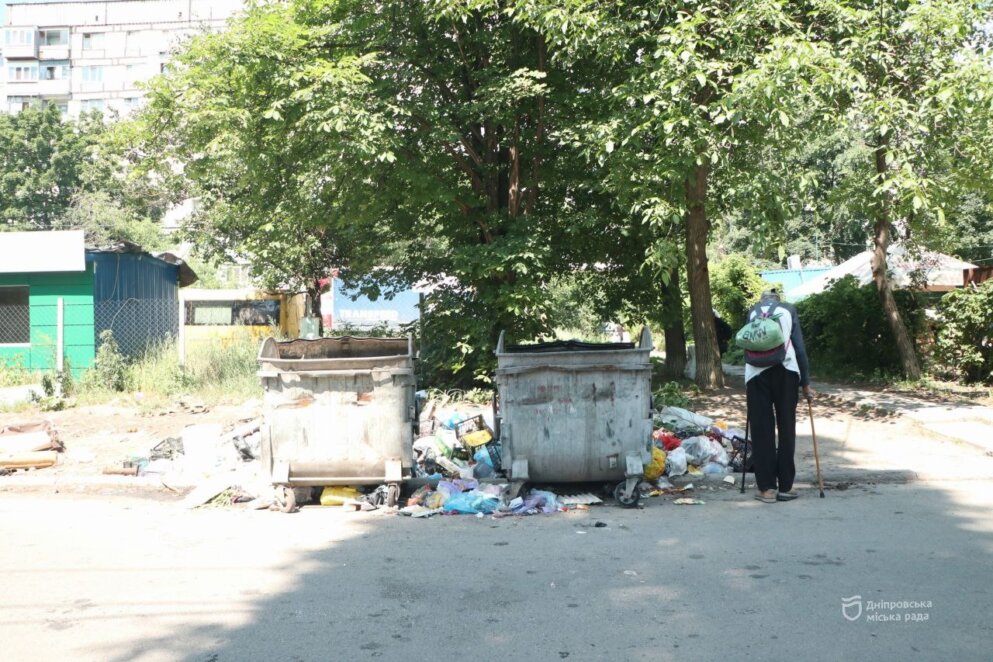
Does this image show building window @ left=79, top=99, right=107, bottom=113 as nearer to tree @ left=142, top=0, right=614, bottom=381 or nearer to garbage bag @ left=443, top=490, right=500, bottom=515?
tree @ left=142, top=0, right=614, bottom=381

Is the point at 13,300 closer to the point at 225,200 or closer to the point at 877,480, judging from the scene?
the point at 225,200

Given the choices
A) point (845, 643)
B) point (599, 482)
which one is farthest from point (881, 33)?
point (845, 643)

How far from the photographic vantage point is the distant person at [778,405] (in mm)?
Answer: 7758

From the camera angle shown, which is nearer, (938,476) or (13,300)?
(938,476)

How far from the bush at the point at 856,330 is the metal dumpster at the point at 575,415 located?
408 inches

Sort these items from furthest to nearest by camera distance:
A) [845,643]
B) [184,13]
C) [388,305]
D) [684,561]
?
[184,13] → [388,305] → [684,561] → [845,643]

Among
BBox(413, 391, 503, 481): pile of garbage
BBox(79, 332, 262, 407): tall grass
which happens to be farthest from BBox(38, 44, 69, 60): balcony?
BBox(413, 391, 503, 481): pile of garbage

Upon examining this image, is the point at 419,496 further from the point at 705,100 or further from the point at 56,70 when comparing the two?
the point at 56,70

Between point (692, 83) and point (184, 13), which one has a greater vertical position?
point (184, 13)

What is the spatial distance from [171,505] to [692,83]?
7.88 metres

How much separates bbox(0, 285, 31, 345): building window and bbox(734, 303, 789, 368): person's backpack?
1491cm

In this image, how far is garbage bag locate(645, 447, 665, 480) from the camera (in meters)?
8.46

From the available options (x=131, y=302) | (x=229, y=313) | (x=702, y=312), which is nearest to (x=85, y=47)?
(x=229, y=313)

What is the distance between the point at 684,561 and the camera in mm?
5914
